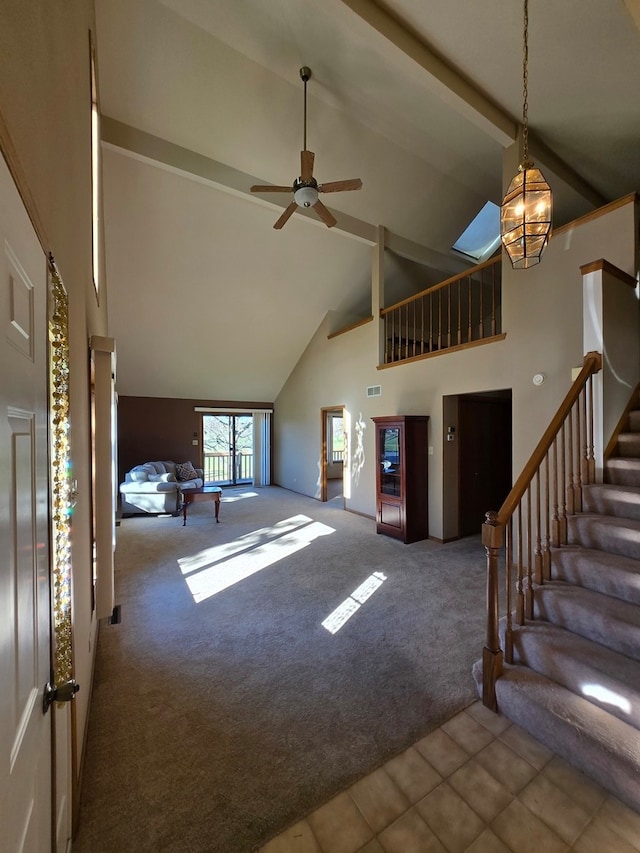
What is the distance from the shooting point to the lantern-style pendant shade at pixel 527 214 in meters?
2.02

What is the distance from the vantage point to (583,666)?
5.71ft

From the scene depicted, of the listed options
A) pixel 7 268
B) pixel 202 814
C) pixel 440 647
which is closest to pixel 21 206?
pixel 7 268

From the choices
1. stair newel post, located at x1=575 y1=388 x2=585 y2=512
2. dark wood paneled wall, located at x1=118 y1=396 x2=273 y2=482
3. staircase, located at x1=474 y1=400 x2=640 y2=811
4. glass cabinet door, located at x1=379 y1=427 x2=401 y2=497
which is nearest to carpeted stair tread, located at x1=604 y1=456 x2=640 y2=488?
staircase, located at x1=474 y1=400 x2=640 y2=811

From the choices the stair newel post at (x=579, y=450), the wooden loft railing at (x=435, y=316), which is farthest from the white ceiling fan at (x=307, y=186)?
the stair newel post at (x=579, y=450)

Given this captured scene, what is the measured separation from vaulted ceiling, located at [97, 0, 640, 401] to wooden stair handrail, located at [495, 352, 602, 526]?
1922mm

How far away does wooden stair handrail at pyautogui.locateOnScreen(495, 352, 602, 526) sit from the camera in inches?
77.3

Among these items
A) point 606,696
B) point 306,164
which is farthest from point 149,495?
point 606,696

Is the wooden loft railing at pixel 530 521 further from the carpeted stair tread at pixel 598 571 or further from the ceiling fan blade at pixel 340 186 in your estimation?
the ceiling fan blade at pixel 340 186

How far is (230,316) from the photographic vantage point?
21.8 ft

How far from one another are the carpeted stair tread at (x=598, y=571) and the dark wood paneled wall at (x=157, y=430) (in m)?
7.93

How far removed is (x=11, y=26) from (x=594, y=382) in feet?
10.9

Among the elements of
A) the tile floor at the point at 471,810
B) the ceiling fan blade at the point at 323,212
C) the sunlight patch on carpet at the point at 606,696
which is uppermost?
the ceiling fan blade at the point at 323,212

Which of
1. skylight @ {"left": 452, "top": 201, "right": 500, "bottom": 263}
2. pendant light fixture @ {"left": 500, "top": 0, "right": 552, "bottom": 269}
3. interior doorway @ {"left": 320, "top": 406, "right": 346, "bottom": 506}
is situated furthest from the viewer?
interior doorway @ {"left": 320, "top": 406, "right": 346, "bottom": 506}

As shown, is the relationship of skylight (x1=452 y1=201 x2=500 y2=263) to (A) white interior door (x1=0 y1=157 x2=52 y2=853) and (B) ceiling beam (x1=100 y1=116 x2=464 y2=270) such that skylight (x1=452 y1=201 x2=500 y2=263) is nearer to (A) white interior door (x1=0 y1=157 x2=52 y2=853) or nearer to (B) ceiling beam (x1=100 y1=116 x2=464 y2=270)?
(B) ceiling beam (x1=100 y1=116 x2=464 y2=270)
